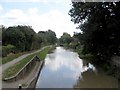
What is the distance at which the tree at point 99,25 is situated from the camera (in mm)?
25984

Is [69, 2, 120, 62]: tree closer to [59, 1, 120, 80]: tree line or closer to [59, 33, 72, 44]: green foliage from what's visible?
[59, 1, 120, 80]: tree line

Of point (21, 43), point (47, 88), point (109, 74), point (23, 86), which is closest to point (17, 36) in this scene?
point (21, 43)

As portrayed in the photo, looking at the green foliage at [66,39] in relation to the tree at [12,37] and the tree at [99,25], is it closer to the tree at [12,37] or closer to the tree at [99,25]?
the tree at [12,37]

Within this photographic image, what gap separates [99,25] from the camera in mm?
26094

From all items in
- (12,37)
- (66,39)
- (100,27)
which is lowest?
(66,39)

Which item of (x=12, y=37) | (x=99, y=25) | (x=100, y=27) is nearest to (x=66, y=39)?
(x=12, y=37)

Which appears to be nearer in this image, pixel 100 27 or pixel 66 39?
pixel 100 27

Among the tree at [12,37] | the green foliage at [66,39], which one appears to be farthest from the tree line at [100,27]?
the green foliage at [66,39]

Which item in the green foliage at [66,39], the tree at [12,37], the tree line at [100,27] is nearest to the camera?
the tree line at [100,27]

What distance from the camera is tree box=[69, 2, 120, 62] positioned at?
26.0 m

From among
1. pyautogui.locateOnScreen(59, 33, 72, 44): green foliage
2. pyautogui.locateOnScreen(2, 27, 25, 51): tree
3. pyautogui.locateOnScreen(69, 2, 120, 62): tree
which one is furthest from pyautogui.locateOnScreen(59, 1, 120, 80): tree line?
pyautogui.locateOnScreen(59, 33, 72, 44): green foliage

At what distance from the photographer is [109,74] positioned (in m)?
22.7

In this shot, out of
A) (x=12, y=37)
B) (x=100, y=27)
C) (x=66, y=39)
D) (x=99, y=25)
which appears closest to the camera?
(x=99, y=25)

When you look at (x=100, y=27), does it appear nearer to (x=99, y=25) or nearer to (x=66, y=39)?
(x=99, y=25)
